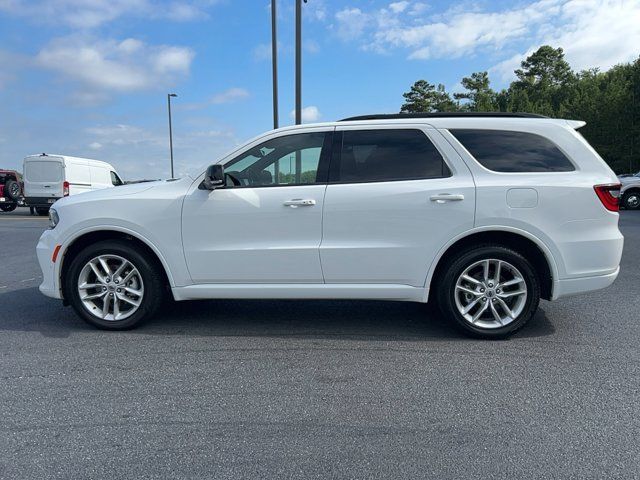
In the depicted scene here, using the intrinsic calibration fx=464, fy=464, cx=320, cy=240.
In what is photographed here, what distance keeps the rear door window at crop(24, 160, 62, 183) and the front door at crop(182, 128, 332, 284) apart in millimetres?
16025

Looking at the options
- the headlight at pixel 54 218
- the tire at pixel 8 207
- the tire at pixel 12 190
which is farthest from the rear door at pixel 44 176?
the headlight at pixel 54 218

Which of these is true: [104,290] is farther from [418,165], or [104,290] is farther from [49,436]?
[418,165]

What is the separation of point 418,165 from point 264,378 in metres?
2.14

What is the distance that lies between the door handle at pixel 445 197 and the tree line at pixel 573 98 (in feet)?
113

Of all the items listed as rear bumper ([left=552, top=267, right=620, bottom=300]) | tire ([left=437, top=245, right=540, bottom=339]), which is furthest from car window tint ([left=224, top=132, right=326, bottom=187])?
rear bumper ([left=552, top=267, right=620, bottom=300])

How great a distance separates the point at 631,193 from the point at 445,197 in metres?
19.2

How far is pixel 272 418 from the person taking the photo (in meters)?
2.68

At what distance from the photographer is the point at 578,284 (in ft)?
12.7

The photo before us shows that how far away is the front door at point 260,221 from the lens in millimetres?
3916

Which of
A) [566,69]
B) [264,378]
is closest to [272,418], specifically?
[264,378]

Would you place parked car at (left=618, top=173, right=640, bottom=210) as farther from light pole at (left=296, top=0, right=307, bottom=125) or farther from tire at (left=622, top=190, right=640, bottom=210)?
light pole at (left=296, top=0, right=307, bottom=125)

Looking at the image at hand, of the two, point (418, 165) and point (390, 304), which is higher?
point (418, 165)

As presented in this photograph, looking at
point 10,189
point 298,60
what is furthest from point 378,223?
point 10,189

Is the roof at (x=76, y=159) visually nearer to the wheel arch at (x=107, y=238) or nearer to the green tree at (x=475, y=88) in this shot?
the wheel arch at (x=107, y=238)
